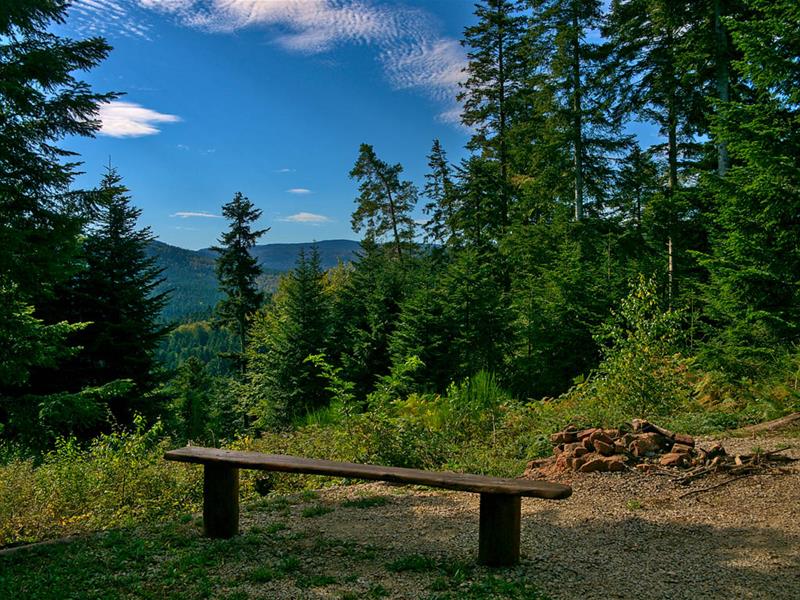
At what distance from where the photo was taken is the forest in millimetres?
6738

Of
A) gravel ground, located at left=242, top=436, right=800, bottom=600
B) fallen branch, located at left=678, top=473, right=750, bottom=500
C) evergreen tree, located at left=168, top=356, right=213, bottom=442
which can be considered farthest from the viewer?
evergreen tree, located at left=168, top=356, right=213, bottom=442

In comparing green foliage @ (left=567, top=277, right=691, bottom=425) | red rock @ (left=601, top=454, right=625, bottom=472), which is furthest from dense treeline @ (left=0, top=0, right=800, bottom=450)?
red rock @ (left=601, top=454, right=625, bottom=472)

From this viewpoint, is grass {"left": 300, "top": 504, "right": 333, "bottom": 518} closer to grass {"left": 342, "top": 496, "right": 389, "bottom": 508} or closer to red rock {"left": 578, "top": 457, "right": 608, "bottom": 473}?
grass {"left": 342, "top": 496, "right": 389, "bottom": 508}

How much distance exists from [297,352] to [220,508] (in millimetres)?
12110

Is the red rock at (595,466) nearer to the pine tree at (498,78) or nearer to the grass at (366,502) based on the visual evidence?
the grass at (366,502)

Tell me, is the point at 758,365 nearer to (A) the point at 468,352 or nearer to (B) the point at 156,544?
(A) the point at 468,352

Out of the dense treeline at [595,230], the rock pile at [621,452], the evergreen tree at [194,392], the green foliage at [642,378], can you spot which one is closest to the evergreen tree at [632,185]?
the dense treeline at [595,230]

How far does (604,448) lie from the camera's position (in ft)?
18.4

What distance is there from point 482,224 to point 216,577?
19.6 meters

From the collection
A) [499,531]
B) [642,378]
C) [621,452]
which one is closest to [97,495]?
[499,531]

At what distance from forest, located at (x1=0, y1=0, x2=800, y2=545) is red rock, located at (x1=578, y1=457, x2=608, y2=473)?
2.35ft

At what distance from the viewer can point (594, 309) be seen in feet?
41.2

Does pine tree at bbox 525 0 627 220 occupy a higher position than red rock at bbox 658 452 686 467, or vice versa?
pine tree at bbox 525 0 627 220

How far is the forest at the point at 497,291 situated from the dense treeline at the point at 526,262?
6 cm
